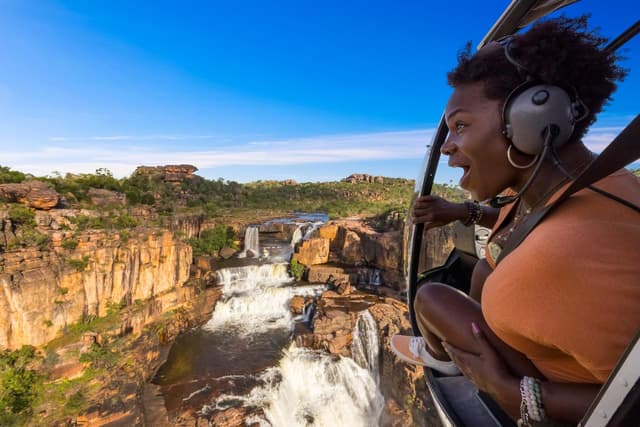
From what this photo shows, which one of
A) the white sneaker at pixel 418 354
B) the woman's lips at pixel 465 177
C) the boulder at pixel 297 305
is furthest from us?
the boulder at pixel 297 305

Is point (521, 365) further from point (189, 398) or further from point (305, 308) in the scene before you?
point (305, 308)

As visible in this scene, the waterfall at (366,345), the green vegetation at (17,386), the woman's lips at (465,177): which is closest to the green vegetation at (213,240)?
the green vegetation at (17,386)

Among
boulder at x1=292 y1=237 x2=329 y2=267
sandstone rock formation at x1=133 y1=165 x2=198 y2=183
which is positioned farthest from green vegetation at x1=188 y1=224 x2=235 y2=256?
sandstone rock formation at x1=133 y1=165 x2=198 y2=183

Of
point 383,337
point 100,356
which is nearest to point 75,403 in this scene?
point 100,356

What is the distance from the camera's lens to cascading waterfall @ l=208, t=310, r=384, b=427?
9734 millimetres

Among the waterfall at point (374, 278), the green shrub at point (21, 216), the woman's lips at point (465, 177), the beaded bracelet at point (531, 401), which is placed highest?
the woman's lips at point (465, 177)

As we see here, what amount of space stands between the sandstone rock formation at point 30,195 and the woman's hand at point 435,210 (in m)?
17.6

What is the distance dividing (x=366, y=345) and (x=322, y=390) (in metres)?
2.11

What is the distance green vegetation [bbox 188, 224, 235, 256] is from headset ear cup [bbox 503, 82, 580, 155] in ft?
69.9

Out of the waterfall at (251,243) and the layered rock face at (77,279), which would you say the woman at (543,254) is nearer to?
the layered rock face at (77,279)

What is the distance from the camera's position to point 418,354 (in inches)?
46.9

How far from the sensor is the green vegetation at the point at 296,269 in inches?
725

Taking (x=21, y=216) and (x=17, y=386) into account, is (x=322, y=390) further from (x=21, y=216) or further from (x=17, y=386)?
(x=21, y=216)

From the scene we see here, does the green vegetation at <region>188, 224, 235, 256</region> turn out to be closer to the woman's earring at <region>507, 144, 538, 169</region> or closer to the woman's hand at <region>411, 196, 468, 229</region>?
the woman's hand at <region>411, 196, 468, 229</region>
